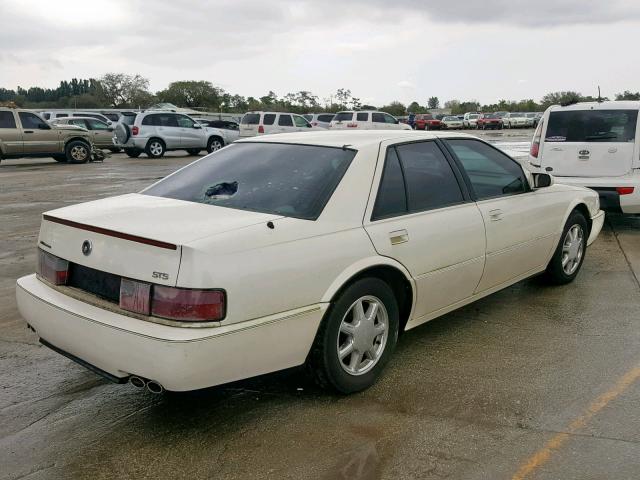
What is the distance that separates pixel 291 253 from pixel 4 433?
1.76 m

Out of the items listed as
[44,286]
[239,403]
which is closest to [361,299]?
[239,403]

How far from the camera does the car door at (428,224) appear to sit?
3.73 metres

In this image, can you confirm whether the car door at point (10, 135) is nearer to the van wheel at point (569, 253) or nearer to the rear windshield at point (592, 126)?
the rear windshield at point (592, 126)

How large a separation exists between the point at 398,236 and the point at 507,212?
1.37m

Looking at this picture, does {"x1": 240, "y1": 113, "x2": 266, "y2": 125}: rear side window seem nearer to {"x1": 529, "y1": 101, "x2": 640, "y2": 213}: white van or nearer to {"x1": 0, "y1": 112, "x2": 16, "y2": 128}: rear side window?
{"x1": 0, "y1": 112, "x2": 16, "y2": 128}: rear side window

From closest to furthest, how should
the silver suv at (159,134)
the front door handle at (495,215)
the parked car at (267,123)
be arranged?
the front door handle at (495,215) < the silver suv at (159,134) < the parked car at (267,123)

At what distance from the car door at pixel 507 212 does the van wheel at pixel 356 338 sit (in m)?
1.08

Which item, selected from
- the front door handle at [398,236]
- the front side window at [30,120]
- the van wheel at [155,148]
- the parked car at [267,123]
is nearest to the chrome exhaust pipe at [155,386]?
the front door handle at [398,236]

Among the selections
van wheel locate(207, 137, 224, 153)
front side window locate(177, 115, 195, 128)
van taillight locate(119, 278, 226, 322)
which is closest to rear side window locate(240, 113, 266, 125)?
van wheel locate(207, 137, 224, 153)

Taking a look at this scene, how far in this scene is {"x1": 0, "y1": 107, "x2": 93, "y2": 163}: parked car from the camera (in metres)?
18.7

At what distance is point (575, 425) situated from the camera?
127 inches

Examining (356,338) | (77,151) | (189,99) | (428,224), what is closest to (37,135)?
(77,151)

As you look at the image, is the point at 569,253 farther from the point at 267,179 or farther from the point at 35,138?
the point at 35,138

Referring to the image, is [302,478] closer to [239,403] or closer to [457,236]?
[239,403]
